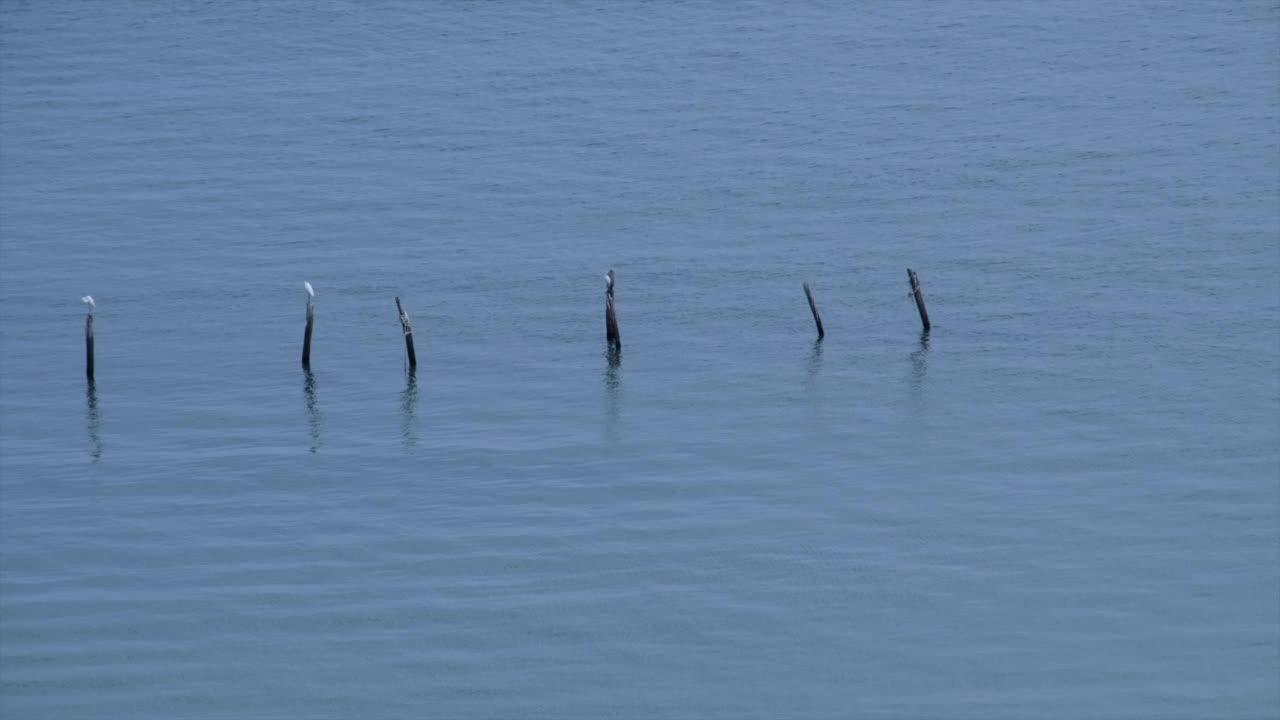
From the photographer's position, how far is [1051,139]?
7850 centimetres

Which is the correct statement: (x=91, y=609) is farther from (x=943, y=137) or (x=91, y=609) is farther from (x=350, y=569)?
(x=943, y=137)

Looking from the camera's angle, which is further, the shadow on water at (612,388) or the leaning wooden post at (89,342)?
the leaning wooden post at (89,342)

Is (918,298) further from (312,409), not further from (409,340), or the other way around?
(312,409)

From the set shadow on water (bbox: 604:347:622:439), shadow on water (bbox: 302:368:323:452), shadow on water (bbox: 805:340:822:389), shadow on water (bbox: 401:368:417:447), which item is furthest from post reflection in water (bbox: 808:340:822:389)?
shadow on water (bbox: 302:368:323:452)

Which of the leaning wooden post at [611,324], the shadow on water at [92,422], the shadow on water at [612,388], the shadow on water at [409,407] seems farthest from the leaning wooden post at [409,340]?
the shadow on water at [92,422]

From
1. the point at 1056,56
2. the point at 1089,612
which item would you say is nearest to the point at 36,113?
the point at 1056,56

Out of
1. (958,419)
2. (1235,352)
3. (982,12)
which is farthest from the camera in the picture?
(982,12)

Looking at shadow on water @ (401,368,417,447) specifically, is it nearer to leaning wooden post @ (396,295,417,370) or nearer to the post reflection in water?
leaning wooden post @ (396,295,417,370)

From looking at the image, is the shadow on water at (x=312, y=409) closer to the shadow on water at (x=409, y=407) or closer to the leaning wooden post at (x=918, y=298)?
the shadow on water at (x=409, y=407)

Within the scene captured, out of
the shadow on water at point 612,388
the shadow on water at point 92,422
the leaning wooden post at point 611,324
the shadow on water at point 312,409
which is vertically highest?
the leaning wooden post at point 611,324

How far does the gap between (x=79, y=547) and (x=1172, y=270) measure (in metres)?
36.5

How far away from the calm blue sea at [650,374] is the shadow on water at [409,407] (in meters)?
0.20

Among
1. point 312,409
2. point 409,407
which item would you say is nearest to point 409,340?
point 409,407

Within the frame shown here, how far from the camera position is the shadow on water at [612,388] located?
1795 inches
